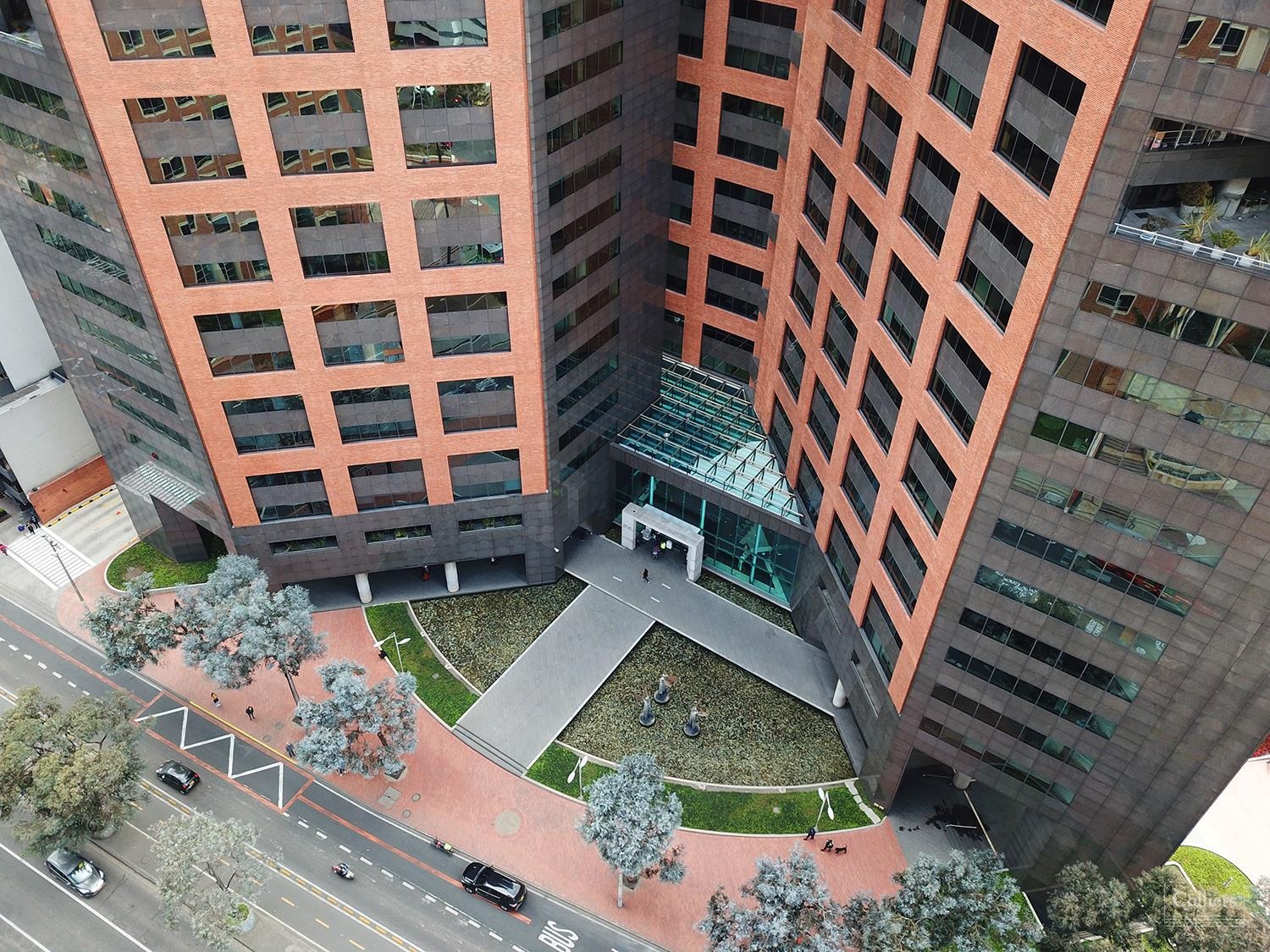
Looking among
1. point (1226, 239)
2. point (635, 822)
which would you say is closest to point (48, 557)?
point (635, 822)

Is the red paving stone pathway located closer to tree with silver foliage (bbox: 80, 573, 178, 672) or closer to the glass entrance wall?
tree with silver foliage (bbox: 80, 573, 178, 672)

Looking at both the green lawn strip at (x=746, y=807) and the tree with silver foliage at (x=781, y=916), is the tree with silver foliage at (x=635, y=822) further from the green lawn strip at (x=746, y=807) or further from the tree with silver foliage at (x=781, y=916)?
the green lawn strip at (x=746, y=807)

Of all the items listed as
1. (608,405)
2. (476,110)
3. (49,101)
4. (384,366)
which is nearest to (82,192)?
(49,101)

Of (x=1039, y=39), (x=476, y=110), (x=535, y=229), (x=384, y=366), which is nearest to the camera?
(x=1039, y=39)

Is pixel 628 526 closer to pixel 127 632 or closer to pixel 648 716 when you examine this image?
pixel 648 716

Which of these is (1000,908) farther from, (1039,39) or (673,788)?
(1039,39)

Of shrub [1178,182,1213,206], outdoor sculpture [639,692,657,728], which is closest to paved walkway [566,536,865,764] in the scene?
outdoor sculpture [639,692,657,728]

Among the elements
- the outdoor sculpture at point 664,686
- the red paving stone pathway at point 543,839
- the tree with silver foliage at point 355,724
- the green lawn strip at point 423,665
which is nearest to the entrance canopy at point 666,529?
the outdoor sculpture at point 664,686
